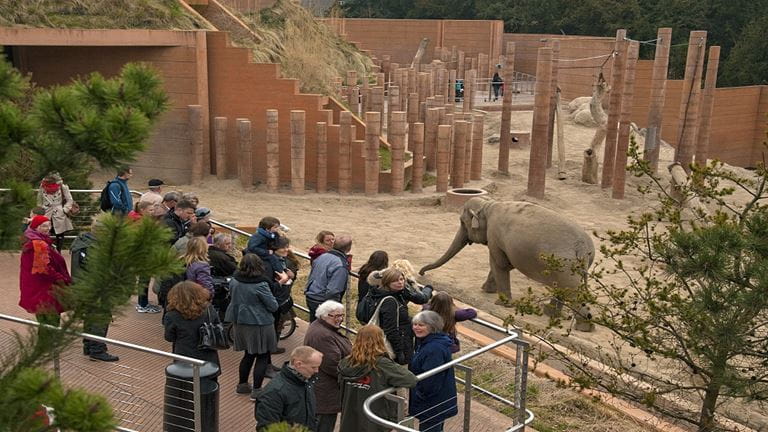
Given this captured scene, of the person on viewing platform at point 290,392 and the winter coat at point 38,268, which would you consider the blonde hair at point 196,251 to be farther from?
the person on viewing platform at point 290,392

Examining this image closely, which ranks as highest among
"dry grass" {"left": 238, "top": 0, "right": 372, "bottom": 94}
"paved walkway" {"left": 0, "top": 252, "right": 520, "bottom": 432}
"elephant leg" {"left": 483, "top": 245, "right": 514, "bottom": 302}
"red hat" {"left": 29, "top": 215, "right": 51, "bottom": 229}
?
"dry grass" {"left": 238, "top": 0, "right": 372, "bottom": 94}

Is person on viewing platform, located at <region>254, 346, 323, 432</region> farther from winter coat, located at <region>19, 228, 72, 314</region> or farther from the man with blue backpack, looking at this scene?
the man with blue backpack

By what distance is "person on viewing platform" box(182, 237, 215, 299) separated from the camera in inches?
294

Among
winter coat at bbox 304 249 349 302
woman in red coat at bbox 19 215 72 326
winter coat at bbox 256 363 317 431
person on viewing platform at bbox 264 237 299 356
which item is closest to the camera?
winter coat at bbox 256 363 317 431

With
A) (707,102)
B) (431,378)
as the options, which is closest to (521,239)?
(431,378)

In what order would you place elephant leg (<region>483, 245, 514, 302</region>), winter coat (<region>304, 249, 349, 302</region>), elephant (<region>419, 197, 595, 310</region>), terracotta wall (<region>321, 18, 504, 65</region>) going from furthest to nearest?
terracotta wall (<region>321, 18, 504, 65</region>), elephant leg (<region>483, 245, 514, 302</region>), elephant (<region>419, 197, 595, 310</region>), winter coat (<region>304, 249, 349, 302</region>)

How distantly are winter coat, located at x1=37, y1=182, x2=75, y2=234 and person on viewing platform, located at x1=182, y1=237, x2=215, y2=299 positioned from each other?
2957mm

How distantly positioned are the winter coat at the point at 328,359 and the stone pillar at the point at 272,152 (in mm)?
12665

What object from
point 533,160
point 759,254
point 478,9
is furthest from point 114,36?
point 478,9

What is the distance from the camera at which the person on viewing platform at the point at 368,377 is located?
5871mm

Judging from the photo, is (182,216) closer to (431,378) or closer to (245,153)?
(431,378)

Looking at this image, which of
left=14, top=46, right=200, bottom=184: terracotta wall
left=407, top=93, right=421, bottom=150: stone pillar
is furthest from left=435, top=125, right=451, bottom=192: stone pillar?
left=14, top=46, right=200, bottom=184: terracotta wall

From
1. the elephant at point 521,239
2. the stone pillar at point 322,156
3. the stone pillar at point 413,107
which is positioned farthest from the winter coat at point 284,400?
the stone pillar at point 413,107

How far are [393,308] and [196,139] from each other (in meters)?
13.6
